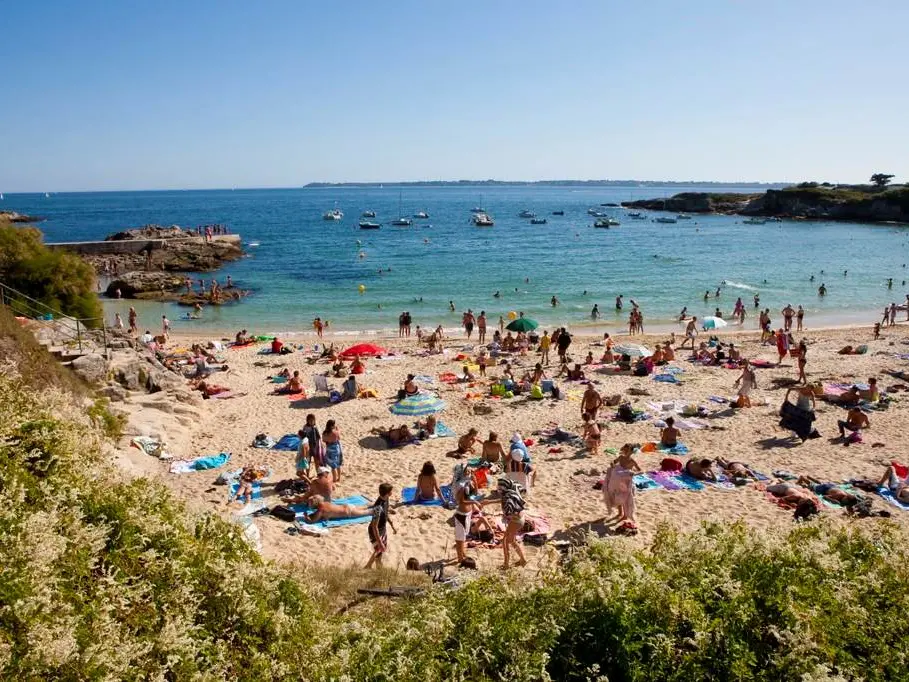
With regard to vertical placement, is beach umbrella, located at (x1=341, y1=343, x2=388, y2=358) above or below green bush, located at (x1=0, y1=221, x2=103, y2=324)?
below

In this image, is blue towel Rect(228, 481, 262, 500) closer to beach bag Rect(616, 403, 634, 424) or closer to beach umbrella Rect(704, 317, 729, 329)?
beach bag Rect(616, 403, 634, 424)

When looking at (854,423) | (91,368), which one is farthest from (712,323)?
(91,368)

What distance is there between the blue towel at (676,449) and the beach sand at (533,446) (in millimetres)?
304

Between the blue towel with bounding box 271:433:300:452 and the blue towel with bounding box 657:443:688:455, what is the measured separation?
7.67 metres

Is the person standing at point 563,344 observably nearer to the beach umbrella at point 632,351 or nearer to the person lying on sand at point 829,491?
the beach umbrella at point 632,351

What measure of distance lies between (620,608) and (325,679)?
2.07 m

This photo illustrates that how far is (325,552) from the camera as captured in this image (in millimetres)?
9344

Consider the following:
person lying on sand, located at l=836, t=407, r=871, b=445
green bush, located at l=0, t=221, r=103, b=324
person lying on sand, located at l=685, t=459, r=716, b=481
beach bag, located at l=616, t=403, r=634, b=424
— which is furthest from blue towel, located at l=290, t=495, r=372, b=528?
green bush, located at l=0, t=221, r=103, b=324

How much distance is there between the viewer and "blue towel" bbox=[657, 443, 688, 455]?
43.6 feet

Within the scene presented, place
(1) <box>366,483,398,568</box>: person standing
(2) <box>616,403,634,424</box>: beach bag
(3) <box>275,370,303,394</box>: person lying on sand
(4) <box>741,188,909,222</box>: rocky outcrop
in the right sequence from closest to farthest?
(1) <box>366,483,398,568</box>: person standing, (2) <box>616,403,634,424</box>: beach bag, (3) <box>275,370,303,394</box>: person lying on sand, (4) <box>741,188,909,222</box>: rocky outcrop

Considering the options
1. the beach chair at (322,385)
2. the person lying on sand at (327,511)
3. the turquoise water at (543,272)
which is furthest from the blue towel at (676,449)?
the turquoise water at (543,272)

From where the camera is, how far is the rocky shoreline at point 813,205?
95.2 meters

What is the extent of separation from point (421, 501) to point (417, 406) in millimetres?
5051

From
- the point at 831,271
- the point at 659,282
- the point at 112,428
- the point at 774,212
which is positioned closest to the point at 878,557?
the point at 112,428
